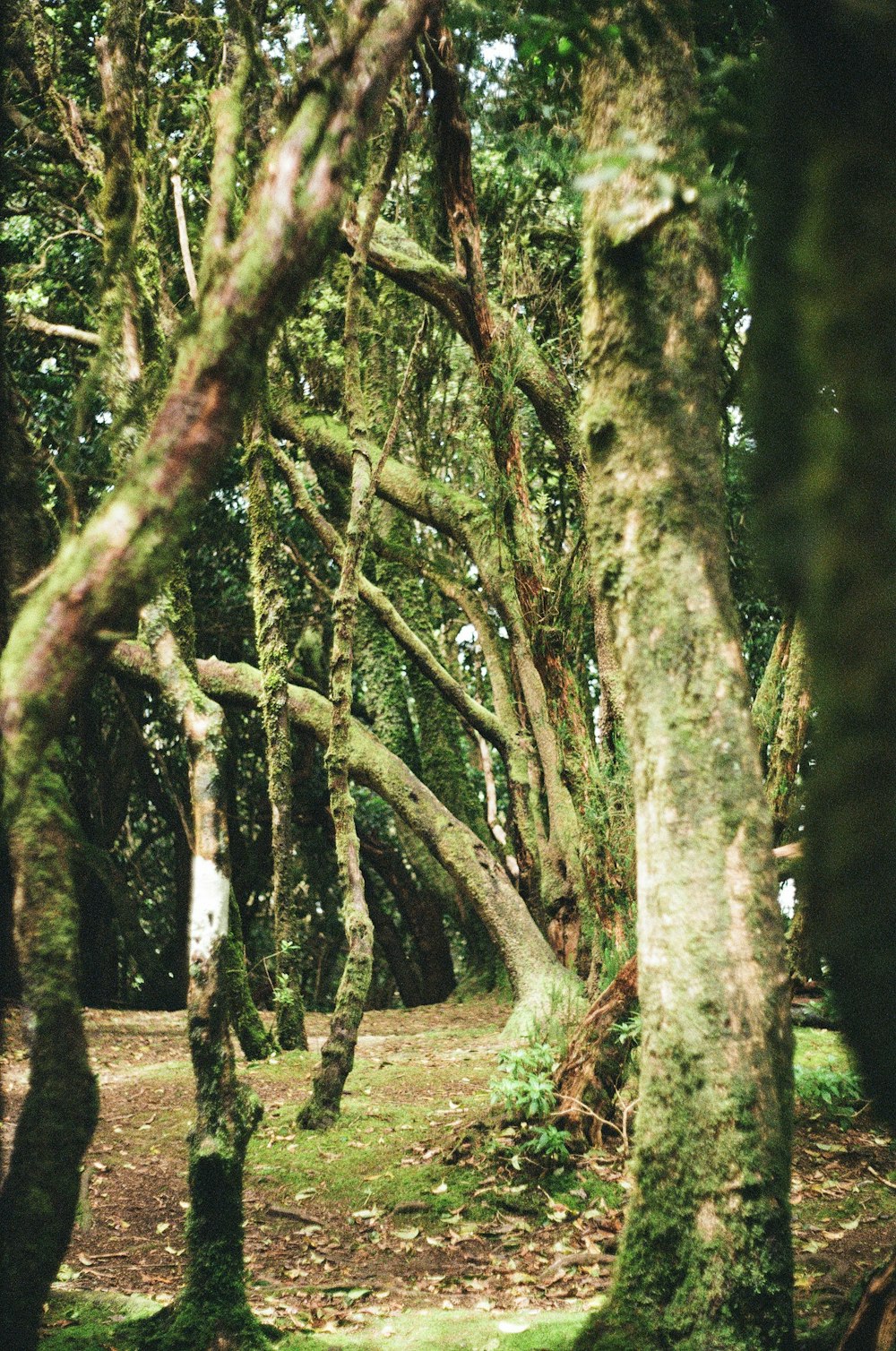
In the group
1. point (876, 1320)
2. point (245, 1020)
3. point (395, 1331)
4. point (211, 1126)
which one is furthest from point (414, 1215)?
point (245, 1020)

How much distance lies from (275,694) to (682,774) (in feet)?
19.6

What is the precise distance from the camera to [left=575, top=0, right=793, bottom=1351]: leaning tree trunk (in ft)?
8.12

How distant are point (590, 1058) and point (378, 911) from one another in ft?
32.5

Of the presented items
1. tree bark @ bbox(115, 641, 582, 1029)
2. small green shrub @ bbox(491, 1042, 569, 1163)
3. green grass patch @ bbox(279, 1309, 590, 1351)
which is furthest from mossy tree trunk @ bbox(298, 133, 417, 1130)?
green grass patch @ bbox(279, 1309, 590, 1351)

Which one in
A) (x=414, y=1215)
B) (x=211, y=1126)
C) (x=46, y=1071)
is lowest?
(x=414, y=1215)

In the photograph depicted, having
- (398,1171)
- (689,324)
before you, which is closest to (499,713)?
(398,1171)

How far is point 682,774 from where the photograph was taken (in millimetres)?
2629

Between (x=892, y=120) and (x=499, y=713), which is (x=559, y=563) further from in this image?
(x=892, y=120)

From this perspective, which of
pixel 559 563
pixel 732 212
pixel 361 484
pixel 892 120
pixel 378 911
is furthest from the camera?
pixel 378 911

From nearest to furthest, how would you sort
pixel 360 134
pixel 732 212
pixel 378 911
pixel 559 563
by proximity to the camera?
1. pixel 360 134
2. pixel 732 212
3. pixel 559 563
4. pixel 378 911

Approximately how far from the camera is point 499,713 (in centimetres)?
985

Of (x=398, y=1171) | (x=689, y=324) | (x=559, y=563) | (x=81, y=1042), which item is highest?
(x=559, y=563)

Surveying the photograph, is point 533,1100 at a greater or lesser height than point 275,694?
lesser

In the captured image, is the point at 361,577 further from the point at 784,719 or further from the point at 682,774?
the point at 682,774
